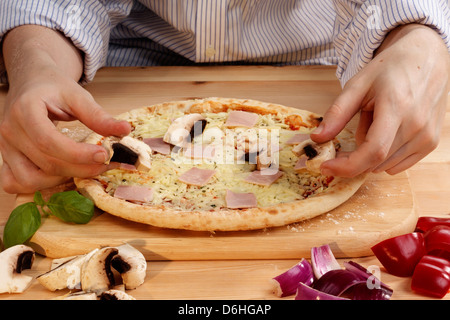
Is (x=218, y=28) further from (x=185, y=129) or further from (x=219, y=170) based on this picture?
(x=219, y=170)

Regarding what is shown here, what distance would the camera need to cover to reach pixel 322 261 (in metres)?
1.59

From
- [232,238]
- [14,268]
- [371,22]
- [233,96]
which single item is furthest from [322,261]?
[233,96]

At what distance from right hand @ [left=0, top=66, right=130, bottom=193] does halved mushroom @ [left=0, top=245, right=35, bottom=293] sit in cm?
31

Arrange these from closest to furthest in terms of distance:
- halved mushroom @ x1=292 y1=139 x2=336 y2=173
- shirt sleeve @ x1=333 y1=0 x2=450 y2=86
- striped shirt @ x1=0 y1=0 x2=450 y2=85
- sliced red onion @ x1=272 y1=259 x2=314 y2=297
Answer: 1. sliced red onion @ x1=272 y1=259 x2=314 y2=297
2. halved mushroom @ x1=292 y1=139 x2=336 y2=173
3. shirt sleeve @ x1=333 y1=0 x2=450 y2=86
4. striped shirt @ x1=0 y1=0 x2=450 y2=85

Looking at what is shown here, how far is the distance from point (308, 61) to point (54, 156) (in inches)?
67.3

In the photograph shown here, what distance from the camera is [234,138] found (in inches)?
84.9

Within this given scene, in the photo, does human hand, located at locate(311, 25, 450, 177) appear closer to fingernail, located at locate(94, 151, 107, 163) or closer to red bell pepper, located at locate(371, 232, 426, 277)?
red bell pepper, located at locate(371, 232, 426, 277)

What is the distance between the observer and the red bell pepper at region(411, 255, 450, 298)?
58.7 inches

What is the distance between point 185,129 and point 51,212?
60cm

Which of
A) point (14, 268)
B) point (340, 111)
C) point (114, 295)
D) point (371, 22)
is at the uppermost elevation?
point (371, 22)

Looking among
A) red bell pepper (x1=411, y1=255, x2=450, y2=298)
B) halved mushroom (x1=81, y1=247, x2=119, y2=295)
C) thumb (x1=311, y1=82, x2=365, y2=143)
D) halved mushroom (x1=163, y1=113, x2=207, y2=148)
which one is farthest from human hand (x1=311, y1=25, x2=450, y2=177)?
halved mushroom (x1=81, y1=247, x2=119, y2=295)

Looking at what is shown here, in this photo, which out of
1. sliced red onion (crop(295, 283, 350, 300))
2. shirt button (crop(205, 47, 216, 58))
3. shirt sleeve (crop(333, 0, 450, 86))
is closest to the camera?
sliced red onion (crop(295, 283, 350, 300))

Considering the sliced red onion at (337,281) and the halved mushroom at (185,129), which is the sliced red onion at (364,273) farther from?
the halved mushroom at (185,129)

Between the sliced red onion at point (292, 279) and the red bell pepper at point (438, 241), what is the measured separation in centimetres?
37
